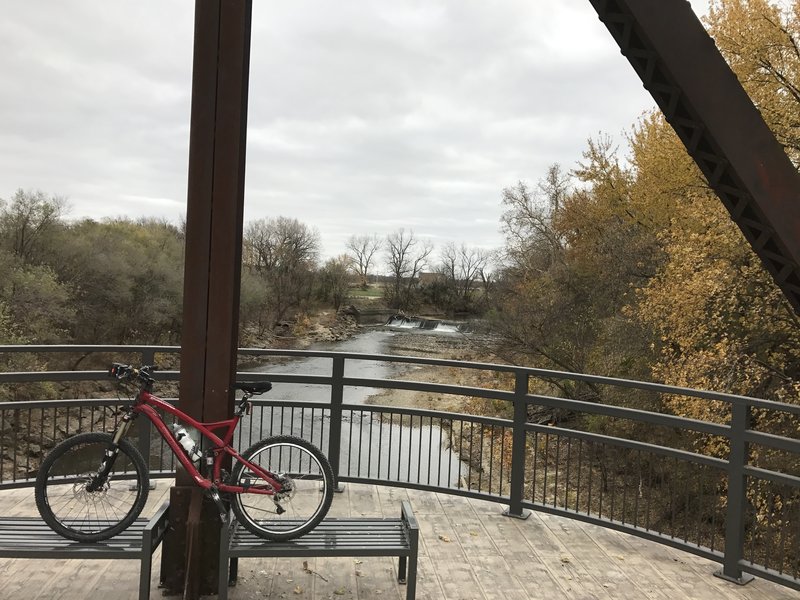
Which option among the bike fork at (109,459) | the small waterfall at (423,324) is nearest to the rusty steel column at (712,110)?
the bike fork at (109,459)

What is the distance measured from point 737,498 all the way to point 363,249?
57710mm

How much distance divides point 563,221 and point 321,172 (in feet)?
142

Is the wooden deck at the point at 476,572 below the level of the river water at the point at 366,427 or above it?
above

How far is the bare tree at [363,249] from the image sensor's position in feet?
188

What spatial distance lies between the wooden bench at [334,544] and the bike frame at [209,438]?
0.23 m

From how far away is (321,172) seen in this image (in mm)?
65812

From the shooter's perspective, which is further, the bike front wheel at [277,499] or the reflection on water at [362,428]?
the reflection on water at [362,428]

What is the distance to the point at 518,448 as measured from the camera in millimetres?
5496

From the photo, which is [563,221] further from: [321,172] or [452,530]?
[321,172]

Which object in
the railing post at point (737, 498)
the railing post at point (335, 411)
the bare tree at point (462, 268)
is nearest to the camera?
the railing post at point (737, 498)

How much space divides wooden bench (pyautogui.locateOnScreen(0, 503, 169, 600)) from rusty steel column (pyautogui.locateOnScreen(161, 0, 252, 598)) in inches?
9.6

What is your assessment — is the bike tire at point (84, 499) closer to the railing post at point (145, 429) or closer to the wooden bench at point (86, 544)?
the wooden bench at point (86, 544)

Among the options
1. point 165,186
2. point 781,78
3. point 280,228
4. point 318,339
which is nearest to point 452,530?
point 781,78

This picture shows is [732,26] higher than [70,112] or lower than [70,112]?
lower
